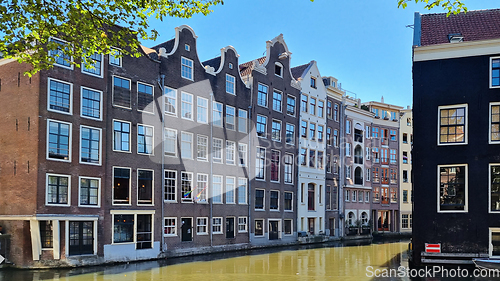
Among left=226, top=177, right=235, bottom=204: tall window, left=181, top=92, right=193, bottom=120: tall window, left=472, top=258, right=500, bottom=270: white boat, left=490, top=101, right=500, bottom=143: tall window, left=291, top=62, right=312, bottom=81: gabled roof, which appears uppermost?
left=291, top=62, right=312, bottom=81: gabled roof

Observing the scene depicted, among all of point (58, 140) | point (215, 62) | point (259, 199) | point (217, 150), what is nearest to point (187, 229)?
point (217, 150)

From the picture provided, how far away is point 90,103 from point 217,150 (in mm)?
11486

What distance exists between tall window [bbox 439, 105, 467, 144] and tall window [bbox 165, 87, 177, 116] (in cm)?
1718

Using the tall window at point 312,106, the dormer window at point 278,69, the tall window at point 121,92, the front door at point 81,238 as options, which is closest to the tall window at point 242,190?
Result: the dormer window at point 278,69

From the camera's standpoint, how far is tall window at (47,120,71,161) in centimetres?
2528

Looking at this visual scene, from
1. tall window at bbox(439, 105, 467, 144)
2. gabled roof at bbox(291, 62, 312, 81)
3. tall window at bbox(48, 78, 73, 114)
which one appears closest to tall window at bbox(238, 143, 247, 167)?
gabled roof at bbox(291, 62, 312, 81)

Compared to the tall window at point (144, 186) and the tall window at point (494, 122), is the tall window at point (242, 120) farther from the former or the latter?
the tall window at point (494, 122)

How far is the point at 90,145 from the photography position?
89.0ft

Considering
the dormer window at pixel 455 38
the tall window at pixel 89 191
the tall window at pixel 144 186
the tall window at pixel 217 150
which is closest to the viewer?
the dormer window at pixel 455 38

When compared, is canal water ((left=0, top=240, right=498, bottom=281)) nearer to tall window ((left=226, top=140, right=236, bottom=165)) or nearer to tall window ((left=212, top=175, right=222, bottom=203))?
tall window ((left=212, top=175, right=222, bottom=203))

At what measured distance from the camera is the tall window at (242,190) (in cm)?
3828

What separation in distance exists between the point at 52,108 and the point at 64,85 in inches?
59.6

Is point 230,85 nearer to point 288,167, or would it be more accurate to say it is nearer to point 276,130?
point 276,130

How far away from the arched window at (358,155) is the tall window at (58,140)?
122 feet
